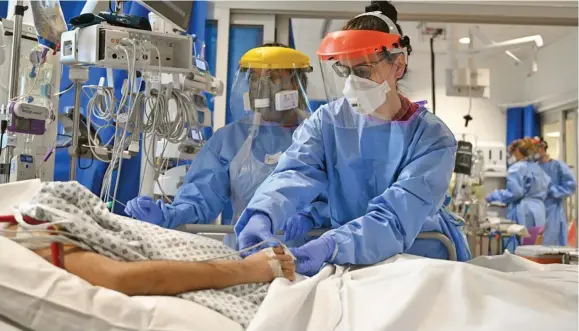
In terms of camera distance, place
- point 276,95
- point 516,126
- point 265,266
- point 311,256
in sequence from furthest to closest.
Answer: point 516,126 → point 276,95 → point 311,256 → point 265,266

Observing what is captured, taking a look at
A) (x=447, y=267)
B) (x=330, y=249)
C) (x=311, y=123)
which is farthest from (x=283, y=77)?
(x=447, y=267)

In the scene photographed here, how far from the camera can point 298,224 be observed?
204 centimetres

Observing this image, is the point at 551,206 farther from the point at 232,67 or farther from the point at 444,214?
the point at 444,214

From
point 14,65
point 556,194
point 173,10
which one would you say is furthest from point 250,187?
point 556,194

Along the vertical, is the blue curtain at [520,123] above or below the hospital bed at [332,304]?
above

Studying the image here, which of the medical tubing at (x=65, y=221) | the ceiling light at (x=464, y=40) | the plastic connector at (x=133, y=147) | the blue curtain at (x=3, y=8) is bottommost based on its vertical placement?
the medical tubing at (x=65, y=221)

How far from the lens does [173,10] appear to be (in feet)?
9.27

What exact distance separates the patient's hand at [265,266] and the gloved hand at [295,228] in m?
0.63

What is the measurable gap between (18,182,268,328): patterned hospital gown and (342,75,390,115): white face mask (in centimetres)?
86

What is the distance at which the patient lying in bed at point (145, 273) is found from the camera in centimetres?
107

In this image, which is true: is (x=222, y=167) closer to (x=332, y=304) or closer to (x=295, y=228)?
(x=295, y=228)

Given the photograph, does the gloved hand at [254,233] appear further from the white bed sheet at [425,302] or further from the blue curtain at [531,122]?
the blue curtain at [531,122]

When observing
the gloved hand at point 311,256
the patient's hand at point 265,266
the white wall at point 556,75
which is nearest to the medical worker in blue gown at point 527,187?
the white wall at point 556,75

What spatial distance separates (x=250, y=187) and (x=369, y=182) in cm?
83
